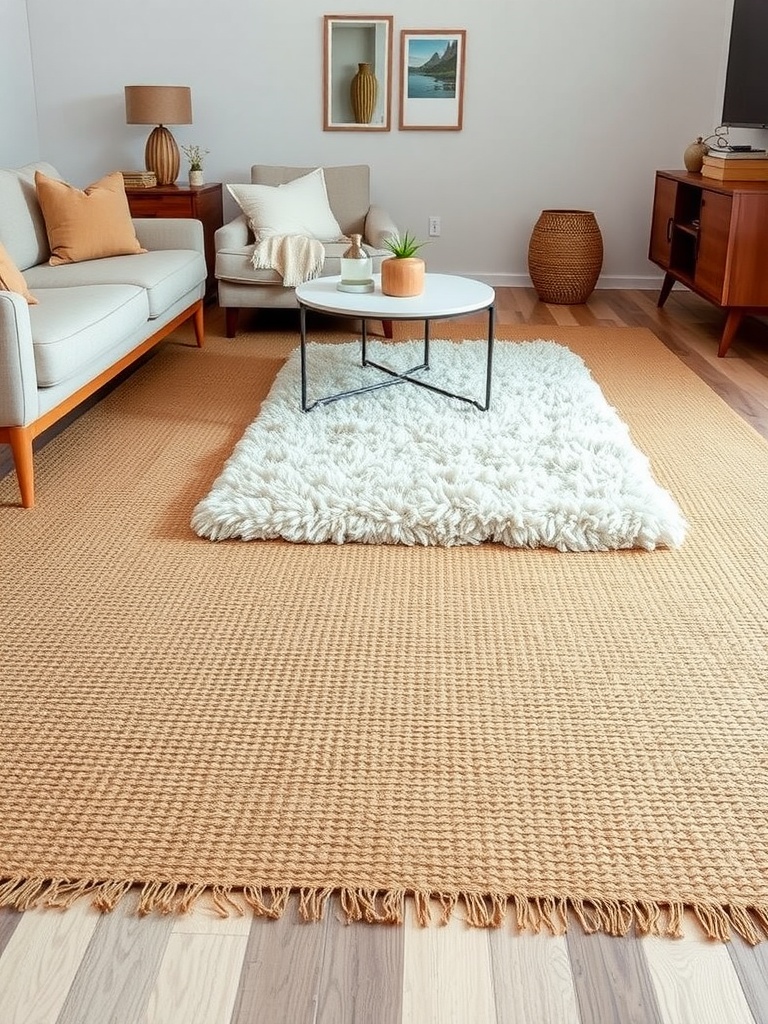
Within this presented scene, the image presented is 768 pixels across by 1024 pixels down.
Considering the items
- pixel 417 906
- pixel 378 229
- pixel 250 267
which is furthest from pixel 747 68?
pixel 417 906

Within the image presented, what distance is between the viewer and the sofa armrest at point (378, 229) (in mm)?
4504

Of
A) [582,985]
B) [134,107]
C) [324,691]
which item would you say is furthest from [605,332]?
[582,985]

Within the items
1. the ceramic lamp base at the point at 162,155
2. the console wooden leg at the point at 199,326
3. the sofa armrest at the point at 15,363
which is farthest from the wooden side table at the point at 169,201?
the sofa armrest at the point at 15,363

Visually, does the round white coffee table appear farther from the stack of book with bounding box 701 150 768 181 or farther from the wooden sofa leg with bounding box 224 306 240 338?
the stack of book with bounding box 701 150 768 181

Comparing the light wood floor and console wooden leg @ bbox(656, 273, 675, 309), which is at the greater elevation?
console wooden leg @ bbox(656, 273, 675, 309)

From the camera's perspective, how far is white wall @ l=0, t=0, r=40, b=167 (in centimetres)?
506

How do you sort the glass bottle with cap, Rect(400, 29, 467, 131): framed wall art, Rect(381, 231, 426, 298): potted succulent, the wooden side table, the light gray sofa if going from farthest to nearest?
Rect(400, 29, 467, 131): framed wall art < the wooden side table < the glass bottle with cap < Rect(381, 231, 426, 298): potted succulent < the light gray sofa

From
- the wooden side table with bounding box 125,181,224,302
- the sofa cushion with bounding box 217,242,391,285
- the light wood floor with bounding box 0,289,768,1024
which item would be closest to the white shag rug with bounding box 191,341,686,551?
the sofa cushion with bounding box 217,242,391,285

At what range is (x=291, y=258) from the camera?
4.30m

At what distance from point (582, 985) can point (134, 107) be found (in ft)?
15.8

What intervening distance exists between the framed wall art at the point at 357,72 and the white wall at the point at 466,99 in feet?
0.16

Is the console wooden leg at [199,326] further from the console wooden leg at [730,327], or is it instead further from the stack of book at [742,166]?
the stack of book at [742,166]

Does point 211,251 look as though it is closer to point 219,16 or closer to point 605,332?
point 219,16

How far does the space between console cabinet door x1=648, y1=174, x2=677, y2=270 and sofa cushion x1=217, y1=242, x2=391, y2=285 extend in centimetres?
157
